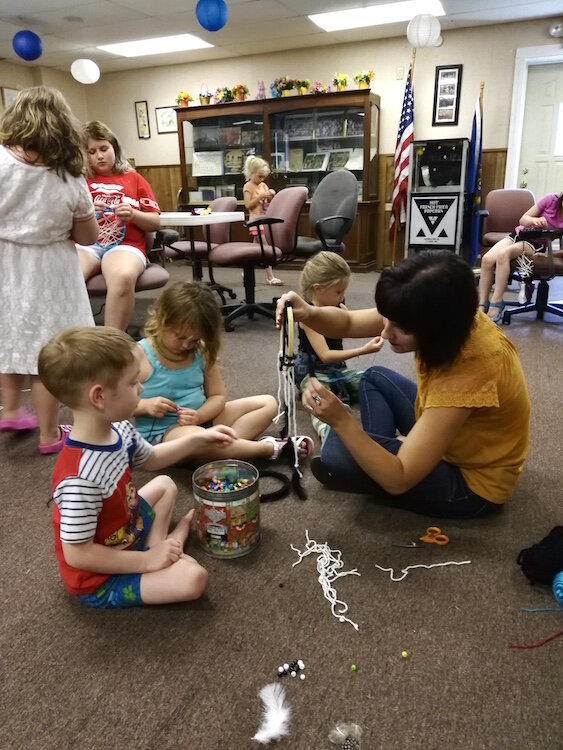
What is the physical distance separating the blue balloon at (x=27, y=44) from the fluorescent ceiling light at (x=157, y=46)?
1.08 metres

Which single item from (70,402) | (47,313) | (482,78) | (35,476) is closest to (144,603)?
(70,402)

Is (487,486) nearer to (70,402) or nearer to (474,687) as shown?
(474,687)

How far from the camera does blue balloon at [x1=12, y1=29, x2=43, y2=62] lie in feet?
16.3

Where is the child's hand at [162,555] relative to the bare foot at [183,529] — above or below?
above

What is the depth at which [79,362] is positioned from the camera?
1056 mm

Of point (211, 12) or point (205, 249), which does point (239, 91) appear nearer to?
point (211, 12)

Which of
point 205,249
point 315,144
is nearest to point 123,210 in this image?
point 205,249

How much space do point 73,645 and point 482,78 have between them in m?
6.21

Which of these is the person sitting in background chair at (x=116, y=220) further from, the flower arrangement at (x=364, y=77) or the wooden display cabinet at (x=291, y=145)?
the flower arrangement at (x=364, y=77)

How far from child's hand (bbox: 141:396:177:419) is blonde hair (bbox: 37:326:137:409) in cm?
49

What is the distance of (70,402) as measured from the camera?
1094mm

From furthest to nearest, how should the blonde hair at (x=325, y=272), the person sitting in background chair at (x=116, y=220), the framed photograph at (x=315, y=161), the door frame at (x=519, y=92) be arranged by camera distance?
1. the framed photograph at (x=315, y=161)
2. the door frame at (x=519, y=92)
3. the person sitting in background chair at (x=116, y=220)
4. the blonde hair at (x=325, y=272)

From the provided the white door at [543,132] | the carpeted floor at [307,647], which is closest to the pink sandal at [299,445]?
the carpeted floor at [307,647]

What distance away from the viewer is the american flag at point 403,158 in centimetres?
553
